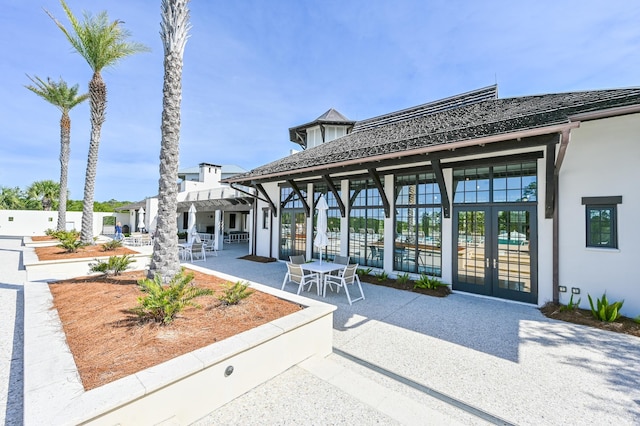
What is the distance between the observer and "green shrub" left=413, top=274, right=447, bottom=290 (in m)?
7.54

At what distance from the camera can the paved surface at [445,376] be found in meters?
2.78

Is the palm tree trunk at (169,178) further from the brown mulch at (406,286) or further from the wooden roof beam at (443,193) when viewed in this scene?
the wooden roof beam at (443,193)

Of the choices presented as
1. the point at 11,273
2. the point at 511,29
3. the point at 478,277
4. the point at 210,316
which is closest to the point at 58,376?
the point at 210,316

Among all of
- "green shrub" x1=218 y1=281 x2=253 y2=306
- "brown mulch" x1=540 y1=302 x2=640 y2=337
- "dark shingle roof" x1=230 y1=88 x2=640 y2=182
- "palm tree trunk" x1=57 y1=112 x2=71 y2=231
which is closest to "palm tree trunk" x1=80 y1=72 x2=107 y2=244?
"palm tree trunk" x1=57 y1=112 x2=71 y2=231

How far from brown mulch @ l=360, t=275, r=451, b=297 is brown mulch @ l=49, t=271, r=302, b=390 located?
4418 millimetres

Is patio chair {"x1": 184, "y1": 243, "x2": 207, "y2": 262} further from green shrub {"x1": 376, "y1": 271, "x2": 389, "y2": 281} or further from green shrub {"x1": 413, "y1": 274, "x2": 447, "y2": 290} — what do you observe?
green shrub {"x1": 413, "y1": 274, "x2": 447, "y2": 290}

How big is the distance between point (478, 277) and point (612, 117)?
4.60 metres

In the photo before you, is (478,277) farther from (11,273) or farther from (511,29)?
(11,273)

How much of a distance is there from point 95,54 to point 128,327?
531 inches

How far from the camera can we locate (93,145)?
1199 cm

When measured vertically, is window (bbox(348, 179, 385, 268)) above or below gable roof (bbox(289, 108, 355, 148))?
below

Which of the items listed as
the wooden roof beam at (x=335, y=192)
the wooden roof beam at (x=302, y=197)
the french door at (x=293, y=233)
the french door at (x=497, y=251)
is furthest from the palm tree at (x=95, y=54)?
the french door at (x=497, y=251)

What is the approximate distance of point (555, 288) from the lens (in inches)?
241

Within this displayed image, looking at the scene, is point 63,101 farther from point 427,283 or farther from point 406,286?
point 427,283
